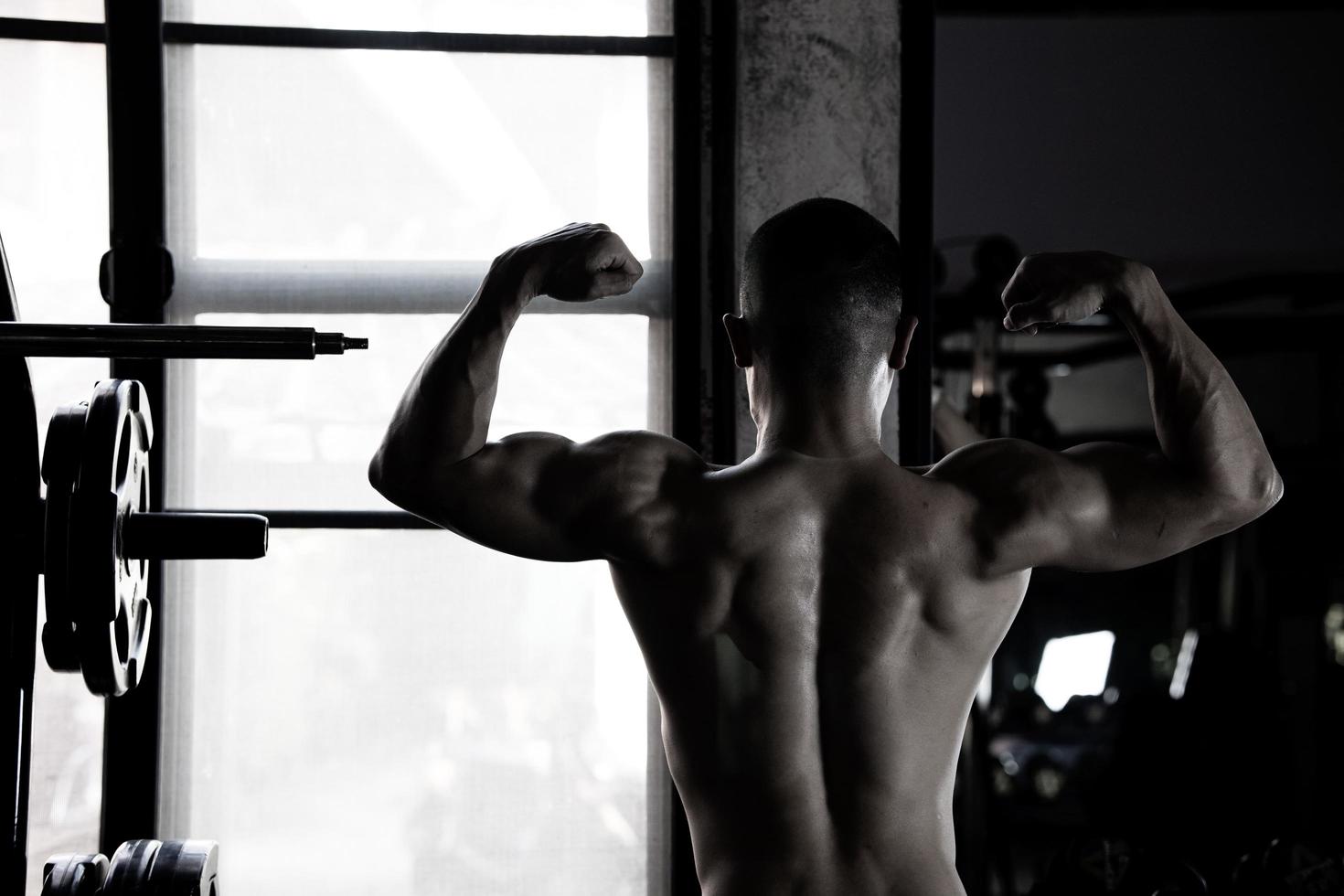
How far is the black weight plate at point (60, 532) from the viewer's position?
4.00 feet

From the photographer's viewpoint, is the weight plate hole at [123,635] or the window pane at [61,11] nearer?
the weight plate hole at [123,635]

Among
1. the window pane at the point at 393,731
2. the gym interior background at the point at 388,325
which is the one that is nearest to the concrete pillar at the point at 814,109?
the gym interior background at the point at 388,325

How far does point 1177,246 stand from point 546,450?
14.3 feet

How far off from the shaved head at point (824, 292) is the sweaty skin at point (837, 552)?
0.04m

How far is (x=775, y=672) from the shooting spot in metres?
1.26

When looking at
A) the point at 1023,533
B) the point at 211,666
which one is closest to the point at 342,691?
the point at 211,666

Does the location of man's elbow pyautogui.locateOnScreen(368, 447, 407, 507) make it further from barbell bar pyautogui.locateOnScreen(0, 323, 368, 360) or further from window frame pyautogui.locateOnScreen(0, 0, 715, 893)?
window frame pyautogui.locateOnScreen(0, 0, 715, 893)

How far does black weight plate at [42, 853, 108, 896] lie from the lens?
143cm

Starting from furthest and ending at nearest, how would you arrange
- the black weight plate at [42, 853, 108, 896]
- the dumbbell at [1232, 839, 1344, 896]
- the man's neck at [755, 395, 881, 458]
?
1. the dumbbell at [1232, 839, 1344, 896]
2. the black weight plate at [42, 853, 108, 896]
3. the man's neck at [755, 395, 881, 458]

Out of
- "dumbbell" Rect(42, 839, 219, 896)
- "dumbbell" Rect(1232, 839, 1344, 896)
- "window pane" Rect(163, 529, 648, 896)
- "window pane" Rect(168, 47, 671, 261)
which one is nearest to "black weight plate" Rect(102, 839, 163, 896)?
"dumbbell" Rect(42, 839, 219, 896)

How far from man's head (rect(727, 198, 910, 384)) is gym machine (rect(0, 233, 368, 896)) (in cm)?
47

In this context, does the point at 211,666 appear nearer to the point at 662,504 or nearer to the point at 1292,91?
the point at 662,504

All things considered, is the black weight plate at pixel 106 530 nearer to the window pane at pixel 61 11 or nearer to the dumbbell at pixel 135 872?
the dumbbell at pixel 135 872

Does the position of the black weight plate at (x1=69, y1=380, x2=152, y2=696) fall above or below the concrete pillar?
below
